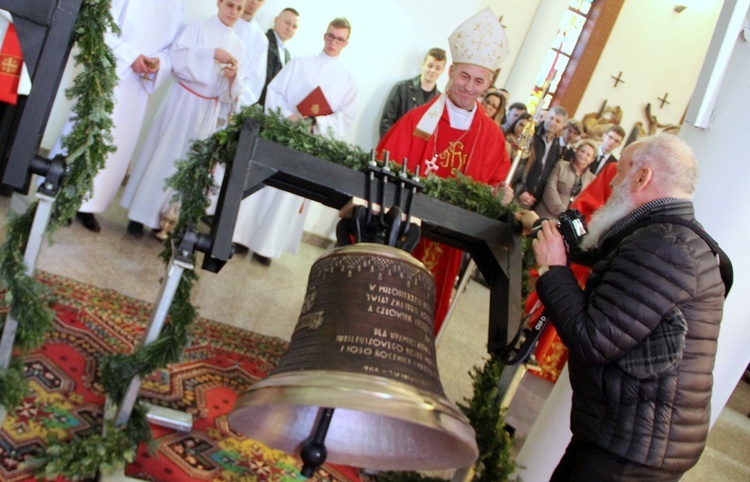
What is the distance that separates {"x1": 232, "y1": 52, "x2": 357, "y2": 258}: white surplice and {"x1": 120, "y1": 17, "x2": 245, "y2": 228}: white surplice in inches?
24.5

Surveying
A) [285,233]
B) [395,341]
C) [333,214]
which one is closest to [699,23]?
[333,214]

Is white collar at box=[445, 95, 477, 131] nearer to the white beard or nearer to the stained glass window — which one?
the white beard

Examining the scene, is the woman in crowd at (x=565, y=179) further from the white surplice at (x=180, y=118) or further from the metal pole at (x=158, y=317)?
the metal pole at (x=158, y=317)

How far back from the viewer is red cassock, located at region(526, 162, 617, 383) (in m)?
5.71

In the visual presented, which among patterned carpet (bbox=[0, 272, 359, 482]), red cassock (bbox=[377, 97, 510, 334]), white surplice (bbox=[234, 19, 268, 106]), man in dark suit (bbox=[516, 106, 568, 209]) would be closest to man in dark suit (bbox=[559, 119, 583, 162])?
man in dark suit (bbox=[516, 106, 568, 209])

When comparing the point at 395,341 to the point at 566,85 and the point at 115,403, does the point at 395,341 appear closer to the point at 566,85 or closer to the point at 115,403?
the point at 115,403

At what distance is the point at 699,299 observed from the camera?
2.48 meters

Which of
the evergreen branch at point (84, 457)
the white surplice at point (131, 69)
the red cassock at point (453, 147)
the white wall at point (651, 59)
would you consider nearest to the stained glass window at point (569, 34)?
the white wall at point (651, 59)

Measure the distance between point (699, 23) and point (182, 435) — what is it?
1335 centimetres

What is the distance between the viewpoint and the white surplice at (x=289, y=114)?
6883 millimetres

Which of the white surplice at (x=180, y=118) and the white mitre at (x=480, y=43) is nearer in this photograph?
the white mitre at (x=480, y=43)

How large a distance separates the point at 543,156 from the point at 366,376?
7.94 metres

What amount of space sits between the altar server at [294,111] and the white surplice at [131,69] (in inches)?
44.5

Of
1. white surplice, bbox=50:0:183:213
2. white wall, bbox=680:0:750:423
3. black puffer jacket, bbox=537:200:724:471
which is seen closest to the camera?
black puffer jacket, bbox=537:200:724:471
